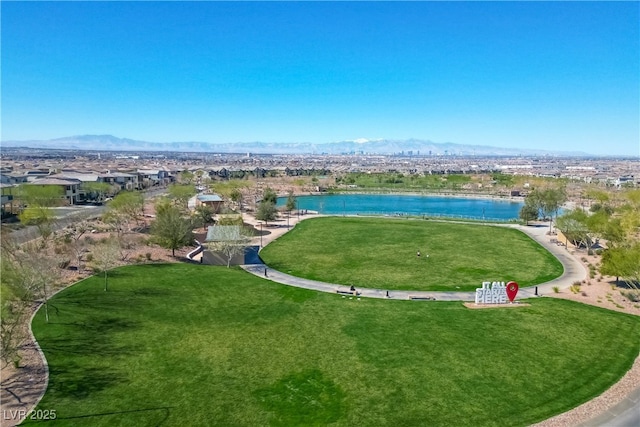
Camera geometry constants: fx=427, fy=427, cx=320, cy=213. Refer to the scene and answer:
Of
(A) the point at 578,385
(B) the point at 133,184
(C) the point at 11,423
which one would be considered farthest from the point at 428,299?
(B) the point at 133,184

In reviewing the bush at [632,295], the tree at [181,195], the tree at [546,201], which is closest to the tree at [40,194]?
the tree at [181,195]

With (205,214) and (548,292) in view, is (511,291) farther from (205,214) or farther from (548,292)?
(205,214)

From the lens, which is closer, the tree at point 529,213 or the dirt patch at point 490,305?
the dirt patch at point 490,305

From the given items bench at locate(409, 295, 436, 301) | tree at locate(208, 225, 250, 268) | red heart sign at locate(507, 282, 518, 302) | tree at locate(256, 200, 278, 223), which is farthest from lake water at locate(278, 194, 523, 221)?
red heart sign at locate(507, 282, 518, 302)

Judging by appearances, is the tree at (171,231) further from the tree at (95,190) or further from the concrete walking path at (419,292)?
the tree at (95,190)

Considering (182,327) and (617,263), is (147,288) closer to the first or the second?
(182,327)

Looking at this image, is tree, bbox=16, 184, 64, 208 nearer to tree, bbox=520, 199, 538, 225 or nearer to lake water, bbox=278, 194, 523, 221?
lake water, bbox=278, 194, 523, 221

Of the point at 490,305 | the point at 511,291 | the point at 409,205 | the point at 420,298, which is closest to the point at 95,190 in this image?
the point at 420,298
